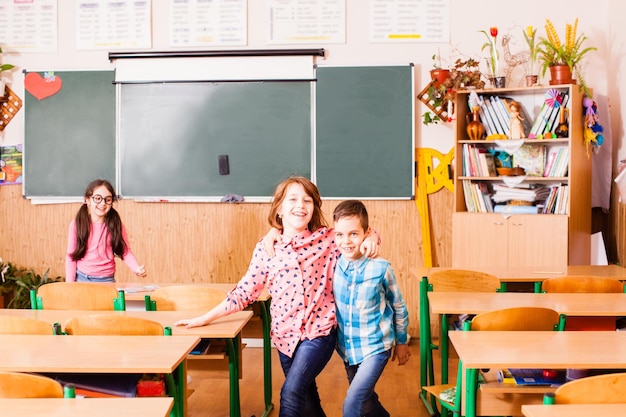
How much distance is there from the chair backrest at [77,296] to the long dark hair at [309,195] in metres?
0.94

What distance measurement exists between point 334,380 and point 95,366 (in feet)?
8.60

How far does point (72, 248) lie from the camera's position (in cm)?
479

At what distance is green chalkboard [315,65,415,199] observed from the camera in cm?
568

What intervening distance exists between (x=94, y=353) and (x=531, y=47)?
404 cm

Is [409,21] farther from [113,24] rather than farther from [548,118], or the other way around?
[113,24]

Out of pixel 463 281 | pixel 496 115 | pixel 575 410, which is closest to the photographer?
pixel 575 410

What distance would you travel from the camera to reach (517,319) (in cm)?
292

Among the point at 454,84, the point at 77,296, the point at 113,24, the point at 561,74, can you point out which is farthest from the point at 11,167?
the point at 561,74

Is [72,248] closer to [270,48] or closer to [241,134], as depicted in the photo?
[241,134]

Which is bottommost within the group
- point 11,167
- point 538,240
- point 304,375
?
point 304,375

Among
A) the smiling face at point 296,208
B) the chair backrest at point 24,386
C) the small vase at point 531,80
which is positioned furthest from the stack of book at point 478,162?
the chair backrest at point 24,386

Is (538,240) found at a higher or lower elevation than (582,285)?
higher

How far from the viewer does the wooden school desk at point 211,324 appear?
297 cm

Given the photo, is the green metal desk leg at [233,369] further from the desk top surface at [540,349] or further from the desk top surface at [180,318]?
the desk top surface at [540,349]
